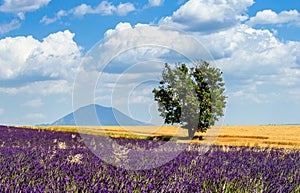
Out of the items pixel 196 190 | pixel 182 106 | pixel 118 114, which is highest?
pixel 182 106

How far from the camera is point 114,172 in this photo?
4895 millimetres

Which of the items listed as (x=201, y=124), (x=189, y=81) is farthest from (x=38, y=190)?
(x=201, y=124)

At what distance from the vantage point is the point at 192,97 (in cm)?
3061

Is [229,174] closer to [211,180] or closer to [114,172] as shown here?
[211,180]

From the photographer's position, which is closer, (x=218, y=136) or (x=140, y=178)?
(x=140, y=178)

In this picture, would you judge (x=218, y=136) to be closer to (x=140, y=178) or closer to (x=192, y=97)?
(x=192, y=97)

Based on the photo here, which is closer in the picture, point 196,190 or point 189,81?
point 196,190

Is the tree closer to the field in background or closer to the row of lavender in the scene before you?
the field in background

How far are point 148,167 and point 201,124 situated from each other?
26600 millimetres

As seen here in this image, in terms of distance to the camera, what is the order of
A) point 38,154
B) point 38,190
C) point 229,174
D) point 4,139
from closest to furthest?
point 38,190 < point 229,174 < point 38,154 < point 4,139

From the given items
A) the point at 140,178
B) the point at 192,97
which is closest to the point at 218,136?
the point at 192,97

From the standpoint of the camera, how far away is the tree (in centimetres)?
2978

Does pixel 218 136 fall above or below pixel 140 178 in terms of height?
above

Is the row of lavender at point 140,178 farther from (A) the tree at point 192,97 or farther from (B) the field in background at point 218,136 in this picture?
(A) the tree at point 192,97
